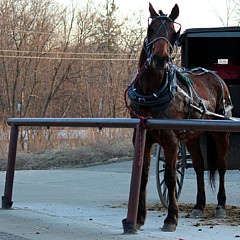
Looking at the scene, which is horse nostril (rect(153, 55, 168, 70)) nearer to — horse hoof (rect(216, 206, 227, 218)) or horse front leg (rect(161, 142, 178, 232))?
horse front leg (rect(161, 142, 178, 232))

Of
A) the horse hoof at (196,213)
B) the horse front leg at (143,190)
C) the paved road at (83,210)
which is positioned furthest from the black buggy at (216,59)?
the horse front leg at (143,190)

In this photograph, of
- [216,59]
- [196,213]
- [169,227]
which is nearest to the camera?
[169,227]

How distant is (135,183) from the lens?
8148 mm

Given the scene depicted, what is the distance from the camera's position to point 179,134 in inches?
352

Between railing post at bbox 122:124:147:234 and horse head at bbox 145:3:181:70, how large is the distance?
723 mm

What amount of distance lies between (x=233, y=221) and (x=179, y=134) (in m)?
1.46

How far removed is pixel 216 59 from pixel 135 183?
5.28 meters

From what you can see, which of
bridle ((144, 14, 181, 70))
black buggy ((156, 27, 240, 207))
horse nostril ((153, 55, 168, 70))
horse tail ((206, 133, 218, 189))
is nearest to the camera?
horse nostril ((153, 55, 168, 70))

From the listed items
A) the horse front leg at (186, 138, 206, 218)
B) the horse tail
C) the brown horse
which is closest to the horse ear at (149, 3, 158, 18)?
the brown horse

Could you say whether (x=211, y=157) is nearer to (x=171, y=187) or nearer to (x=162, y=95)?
(x=171, y=187)

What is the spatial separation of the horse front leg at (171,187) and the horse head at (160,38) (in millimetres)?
960

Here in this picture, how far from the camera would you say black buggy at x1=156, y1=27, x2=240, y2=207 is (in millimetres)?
11438

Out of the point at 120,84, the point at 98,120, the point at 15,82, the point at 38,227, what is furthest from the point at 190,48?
the point at 120,84

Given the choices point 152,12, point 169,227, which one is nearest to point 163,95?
point 152,12
